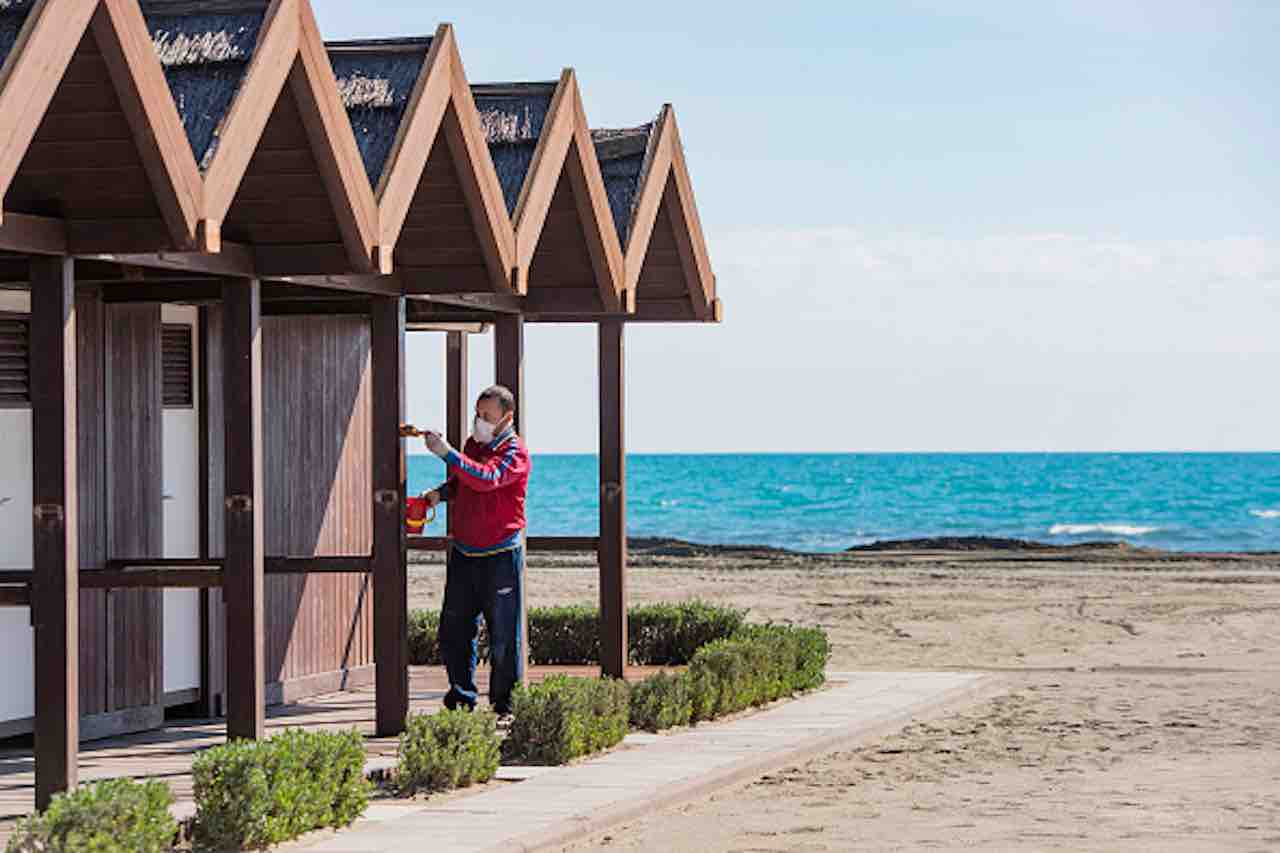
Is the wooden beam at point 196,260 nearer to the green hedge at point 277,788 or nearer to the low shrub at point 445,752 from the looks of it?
the green hedge at point 277,788

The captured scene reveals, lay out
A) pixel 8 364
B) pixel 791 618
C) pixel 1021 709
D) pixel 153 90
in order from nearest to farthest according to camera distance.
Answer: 1. pixel 153 90
2. pixel 8 364
3. pixel 1021 709
4. pixel 791 618

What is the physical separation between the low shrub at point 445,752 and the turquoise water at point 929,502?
5655cm

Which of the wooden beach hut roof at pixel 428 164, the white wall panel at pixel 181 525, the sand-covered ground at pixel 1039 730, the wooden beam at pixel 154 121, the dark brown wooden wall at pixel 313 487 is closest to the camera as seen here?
the wooden beam at pixel 154 121

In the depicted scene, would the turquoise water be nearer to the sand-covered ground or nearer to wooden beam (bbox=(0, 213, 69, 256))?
the sand-covered ground

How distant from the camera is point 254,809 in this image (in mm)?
9633

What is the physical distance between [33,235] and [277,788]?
2550 mm

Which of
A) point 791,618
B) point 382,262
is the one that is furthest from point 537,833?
point 791,618

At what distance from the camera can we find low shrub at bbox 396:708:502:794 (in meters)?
11.5

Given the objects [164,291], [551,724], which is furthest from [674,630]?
[164,291]

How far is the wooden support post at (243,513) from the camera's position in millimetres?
11703

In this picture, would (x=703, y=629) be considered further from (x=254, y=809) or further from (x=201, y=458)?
(x=254, y=809)

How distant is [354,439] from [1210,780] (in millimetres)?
6718

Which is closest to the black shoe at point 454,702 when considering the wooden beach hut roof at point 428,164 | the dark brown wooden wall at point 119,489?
Answer: the dark brown wooden wall at point 119,489

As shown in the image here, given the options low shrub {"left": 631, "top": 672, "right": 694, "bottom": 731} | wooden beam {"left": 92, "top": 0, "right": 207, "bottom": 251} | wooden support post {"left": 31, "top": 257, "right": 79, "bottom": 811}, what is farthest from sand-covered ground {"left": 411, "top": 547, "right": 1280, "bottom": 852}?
wooden beam {"left": 92, "top": 0, "right": 207, "bottom": 251}
